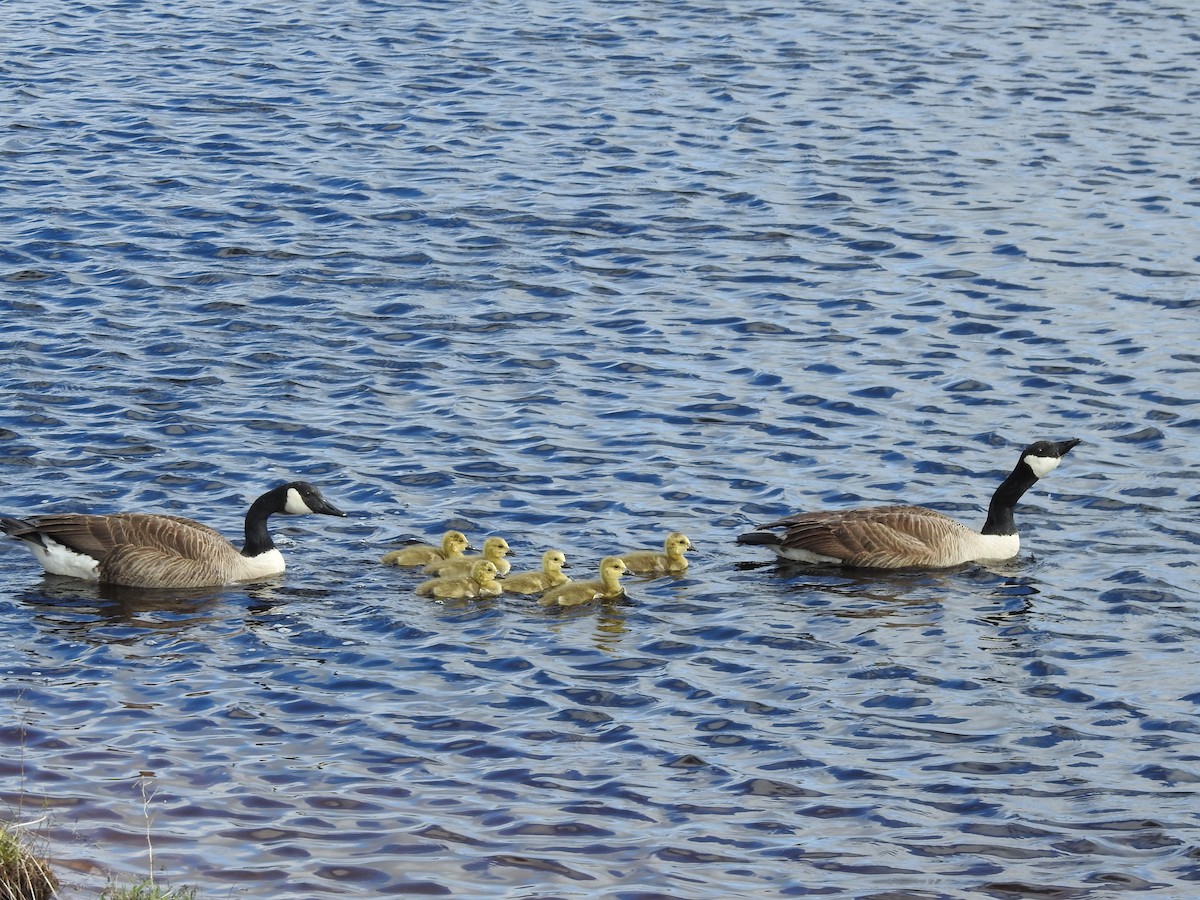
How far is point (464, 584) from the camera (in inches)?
608

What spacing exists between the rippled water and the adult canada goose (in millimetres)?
310

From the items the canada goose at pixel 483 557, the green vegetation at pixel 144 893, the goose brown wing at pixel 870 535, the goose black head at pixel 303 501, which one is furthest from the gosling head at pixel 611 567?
the green vegetation at pixel 144 893

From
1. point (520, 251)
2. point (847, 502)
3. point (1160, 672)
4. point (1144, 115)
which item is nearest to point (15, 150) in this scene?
point (520, 251)

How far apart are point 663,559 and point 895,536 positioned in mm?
2269

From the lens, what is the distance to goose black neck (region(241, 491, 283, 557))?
54.1ft

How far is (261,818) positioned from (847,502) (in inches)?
317

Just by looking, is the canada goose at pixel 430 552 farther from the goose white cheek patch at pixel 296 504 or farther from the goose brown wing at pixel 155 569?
the goose brown wing at pixel 155 569

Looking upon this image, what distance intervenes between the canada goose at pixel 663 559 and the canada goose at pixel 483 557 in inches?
42.1

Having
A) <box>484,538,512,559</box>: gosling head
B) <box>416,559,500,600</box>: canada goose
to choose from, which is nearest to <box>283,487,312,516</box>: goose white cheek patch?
<box>416,559,500,600</box>: canada goose

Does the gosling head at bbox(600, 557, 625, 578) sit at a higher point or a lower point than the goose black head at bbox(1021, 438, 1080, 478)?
lower

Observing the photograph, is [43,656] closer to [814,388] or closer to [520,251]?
[814,388]

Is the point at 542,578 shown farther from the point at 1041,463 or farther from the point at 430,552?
the point at 1041,463

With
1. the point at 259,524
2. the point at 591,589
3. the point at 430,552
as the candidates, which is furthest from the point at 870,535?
the point at 259,524

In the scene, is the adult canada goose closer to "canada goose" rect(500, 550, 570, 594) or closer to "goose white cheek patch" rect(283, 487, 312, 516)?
"goose white cheek patch" rect(283, 487, 312, 516)
